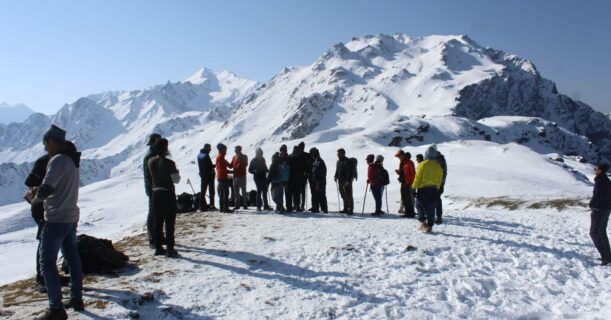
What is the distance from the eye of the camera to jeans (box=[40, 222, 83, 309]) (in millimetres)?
7114

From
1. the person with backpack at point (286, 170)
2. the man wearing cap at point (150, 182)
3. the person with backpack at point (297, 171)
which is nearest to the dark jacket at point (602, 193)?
the person with backpack at point (297, 171)

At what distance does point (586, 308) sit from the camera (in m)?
8.73

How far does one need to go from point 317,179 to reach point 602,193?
1002cm

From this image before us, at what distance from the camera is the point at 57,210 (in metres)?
7.25

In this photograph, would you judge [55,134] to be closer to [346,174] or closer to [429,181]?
[429,181]

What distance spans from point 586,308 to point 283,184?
11902 mm

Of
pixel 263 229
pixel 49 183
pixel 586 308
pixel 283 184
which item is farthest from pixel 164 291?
pixel 283 184

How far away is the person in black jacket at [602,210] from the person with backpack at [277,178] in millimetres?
10679

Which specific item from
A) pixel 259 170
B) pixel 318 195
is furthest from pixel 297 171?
pixel 259 170

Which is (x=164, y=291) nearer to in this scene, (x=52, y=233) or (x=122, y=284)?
(x=122, y=284)

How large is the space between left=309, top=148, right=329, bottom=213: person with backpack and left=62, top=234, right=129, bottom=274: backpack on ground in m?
9.73

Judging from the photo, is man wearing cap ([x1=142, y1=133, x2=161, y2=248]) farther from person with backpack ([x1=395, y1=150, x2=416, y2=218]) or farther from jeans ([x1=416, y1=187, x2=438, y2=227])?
person with backpack ([x1=395, y1=150, x2=416, y2=218])

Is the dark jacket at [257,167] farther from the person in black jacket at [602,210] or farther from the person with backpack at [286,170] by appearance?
the person in black jacket at [602,210]

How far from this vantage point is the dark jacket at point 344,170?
18.3 m
